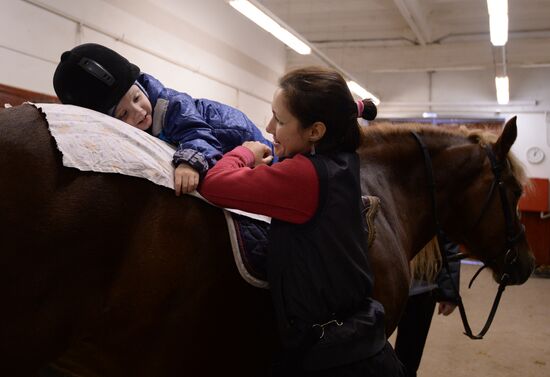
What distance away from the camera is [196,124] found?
4.76 feet

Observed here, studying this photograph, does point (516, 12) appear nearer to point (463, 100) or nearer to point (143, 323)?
point (463, 100)

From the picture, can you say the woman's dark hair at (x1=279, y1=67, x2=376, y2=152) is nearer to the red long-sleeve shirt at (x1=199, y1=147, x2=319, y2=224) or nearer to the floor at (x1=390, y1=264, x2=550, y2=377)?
Result: the red long-sleeve shirt at (x1=199, y1=147, x2=319, y2=224)

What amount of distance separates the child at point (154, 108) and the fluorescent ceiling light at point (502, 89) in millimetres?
8336

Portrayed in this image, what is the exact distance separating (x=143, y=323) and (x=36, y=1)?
4488 millimetres

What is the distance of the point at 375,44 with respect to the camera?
10414mm

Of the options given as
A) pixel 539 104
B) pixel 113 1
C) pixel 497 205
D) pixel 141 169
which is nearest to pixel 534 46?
Result: pixel 539 104

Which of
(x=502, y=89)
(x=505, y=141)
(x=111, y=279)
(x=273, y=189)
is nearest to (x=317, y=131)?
(x=273, y=189)

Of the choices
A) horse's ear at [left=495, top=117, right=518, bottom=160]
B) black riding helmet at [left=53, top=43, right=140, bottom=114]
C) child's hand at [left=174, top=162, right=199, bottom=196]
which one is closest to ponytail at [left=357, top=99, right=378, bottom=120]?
child's hand at [left=174, top=162, right=199, bottom=196]

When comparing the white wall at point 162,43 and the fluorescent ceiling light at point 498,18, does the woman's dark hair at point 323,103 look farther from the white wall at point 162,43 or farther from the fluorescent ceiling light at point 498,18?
the fluorescent ceiling light at point 498,18

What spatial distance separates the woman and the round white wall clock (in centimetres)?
1175

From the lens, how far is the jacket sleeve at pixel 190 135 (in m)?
1.29

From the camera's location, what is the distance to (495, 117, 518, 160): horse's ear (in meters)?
2.23

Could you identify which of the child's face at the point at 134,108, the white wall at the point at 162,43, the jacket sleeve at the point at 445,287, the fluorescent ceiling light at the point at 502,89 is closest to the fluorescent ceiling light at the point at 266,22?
the white wall at the point at 162,43

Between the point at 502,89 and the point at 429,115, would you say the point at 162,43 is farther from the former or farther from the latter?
the point at 429,115
